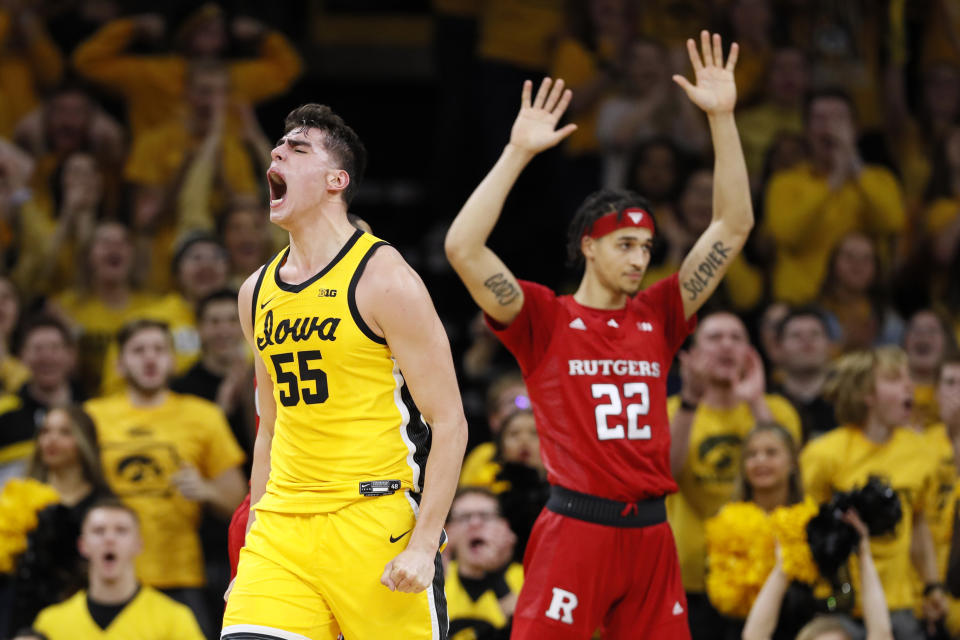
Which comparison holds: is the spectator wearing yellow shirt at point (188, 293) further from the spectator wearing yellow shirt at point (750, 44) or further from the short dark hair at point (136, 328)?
the spectator wearing yellow shirt at point (750, 44)

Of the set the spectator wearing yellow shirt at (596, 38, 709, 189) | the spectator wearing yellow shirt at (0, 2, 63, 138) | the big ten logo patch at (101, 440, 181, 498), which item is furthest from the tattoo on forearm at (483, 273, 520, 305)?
the spectator wearing yellow shirt at (0, 2, 63, 138)

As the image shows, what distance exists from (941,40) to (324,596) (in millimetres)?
8673

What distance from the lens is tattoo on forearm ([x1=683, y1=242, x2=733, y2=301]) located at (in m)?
6.15

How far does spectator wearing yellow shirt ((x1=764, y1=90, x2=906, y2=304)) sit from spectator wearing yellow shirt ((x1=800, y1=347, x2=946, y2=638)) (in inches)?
103

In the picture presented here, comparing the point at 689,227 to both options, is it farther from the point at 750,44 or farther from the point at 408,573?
the point at 408,573

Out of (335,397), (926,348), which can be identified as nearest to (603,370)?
(335,397)

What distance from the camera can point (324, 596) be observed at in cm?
460

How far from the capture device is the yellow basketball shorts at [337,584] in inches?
179

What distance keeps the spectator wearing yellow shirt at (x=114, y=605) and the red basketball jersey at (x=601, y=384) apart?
81.8 inches

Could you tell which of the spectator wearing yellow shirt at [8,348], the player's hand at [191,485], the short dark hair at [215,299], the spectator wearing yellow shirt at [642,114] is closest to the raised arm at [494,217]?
the player's hand at [191,485]

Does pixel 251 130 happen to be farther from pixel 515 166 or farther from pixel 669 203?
pixel 515 166

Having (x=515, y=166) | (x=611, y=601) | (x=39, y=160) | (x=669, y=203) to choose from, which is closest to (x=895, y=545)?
(x=611, y=601)

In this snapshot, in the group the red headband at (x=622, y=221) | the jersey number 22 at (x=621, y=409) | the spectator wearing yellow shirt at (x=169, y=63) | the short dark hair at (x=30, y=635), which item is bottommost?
the short dark hair at (x=30, y=635)

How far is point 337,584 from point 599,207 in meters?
2.22
